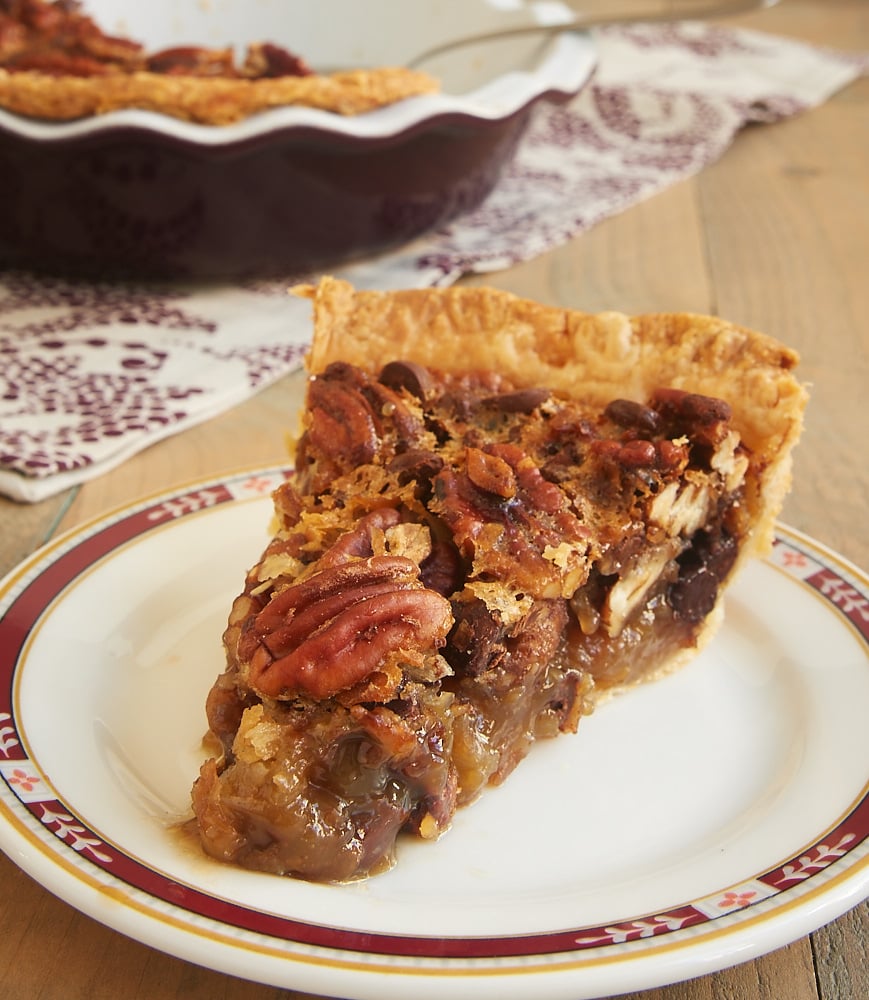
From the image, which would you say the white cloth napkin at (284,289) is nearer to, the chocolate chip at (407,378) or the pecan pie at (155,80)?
the pecan pie at (155,80)

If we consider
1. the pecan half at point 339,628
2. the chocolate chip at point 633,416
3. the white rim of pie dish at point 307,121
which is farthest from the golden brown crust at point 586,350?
the white rim of pie dish at point 307,121

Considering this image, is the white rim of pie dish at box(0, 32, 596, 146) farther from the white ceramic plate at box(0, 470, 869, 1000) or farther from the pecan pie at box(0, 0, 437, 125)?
the white ceramic plate at box(0, 470, 869, 1000)

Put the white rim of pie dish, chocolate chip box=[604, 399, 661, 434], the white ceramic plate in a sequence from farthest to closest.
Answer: the white rim of pie dish < chocolate chip box=[604, 399, 661, 434] < the white ceramic plate

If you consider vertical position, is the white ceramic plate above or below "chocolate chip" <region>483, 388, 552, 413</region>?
below

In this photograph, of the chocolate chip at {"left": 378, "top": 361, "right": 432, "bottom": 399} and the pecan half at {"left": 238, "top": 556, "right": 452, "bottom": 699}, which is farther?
the chocolate chip at {"left": 378, "top": 361, "right": 432, "bottom": 399}

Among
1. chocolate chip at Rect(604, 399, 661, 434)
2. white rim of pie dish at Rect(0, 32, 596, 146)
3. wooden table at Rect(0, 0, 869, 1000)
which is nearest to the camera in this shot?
wooden table at Rect(0, 0, 869, 1000)

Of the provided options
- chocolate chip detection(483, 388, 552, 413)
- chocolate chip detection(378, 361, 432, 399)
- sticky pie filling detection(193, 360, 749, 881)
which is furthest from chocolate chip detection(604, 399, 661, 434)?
chocolate chip detection(378, 361, 432, 399)

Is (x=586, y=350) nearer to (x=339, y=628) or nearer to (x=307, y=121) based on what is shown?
(x=339, y=628)
